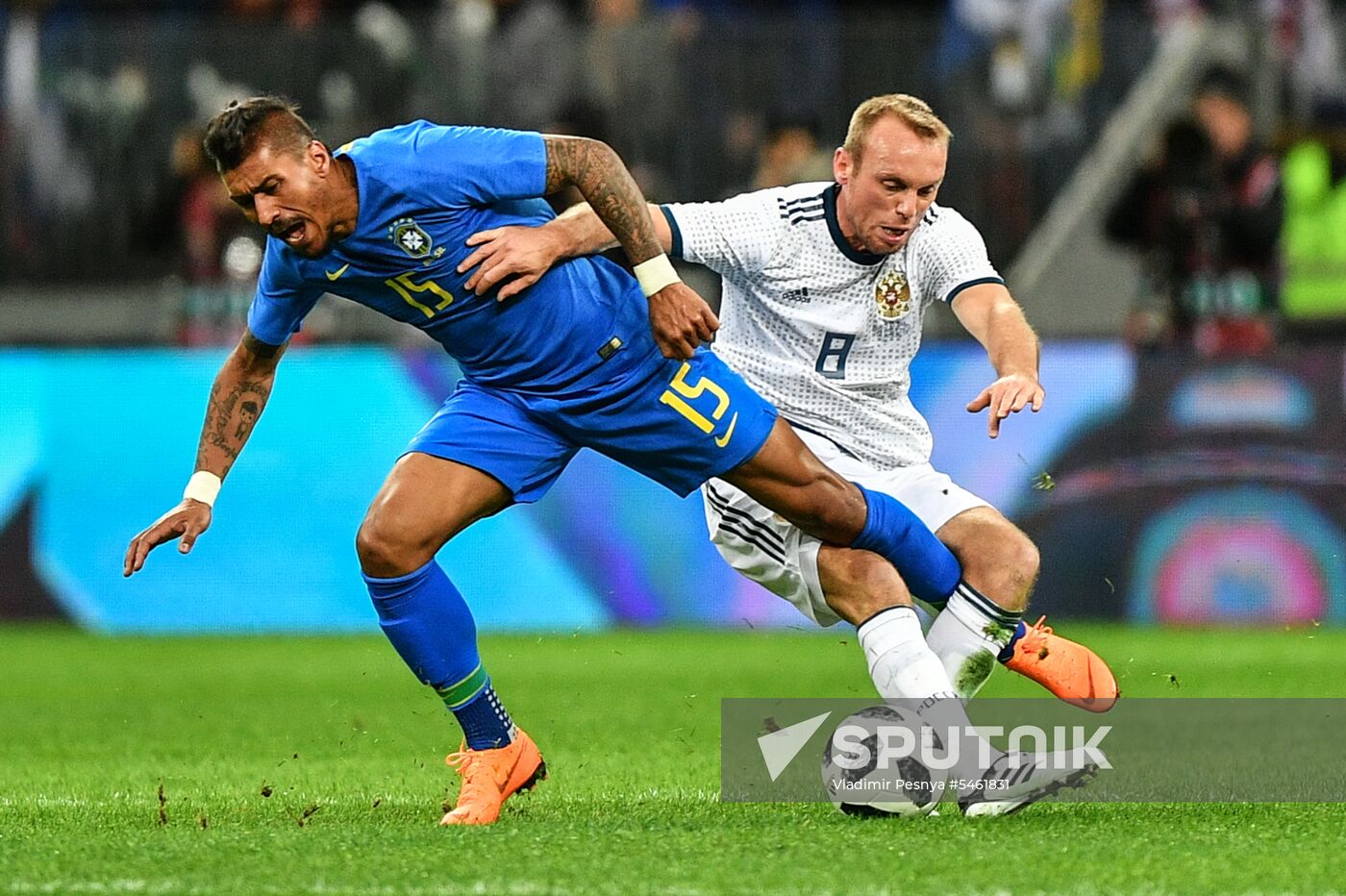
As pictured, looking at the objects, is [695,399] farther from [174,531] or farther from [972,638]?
[174,531]

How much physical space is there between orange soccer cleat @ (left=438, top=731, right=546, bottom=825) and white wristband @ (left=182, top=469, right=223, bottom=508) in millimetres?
982

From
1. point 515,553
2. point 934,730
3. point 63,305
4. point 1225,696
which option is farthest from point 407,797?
point 63,305

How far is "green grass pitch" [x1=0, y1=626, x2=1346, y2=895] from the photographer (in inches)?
181

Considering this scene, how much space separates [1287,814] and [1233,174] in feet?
25.3

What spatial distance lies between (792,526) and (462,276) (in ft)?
3.87

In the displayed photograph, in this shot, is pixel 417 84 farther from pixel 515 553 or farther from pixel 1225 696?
pixel 1225 696

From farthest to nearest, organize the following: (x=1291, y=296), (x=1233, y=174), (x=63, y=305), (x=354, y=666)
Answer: (x=63, y=305), (x=1291, y=296), (x=1233, y=174), (x=354, y=666)

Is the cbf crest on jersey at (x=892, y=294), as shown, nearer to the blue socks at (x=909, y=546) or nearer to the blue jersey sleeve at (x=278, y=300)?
the blue socks at (x=909, y=546)

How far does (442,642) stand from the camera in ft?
18.6

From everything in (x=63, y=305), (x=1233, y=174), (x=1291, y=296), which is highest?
(x=1233, y=174)

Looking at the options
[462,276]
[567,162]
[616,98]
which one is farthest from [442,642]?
[616,98]

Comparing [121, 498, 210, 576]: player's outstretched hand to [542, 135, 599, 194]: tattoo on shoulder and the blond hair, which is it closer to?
[542, 135, 599, 194]: tattoo on shoulder

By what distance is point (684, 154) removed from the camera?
1400 centimetres
